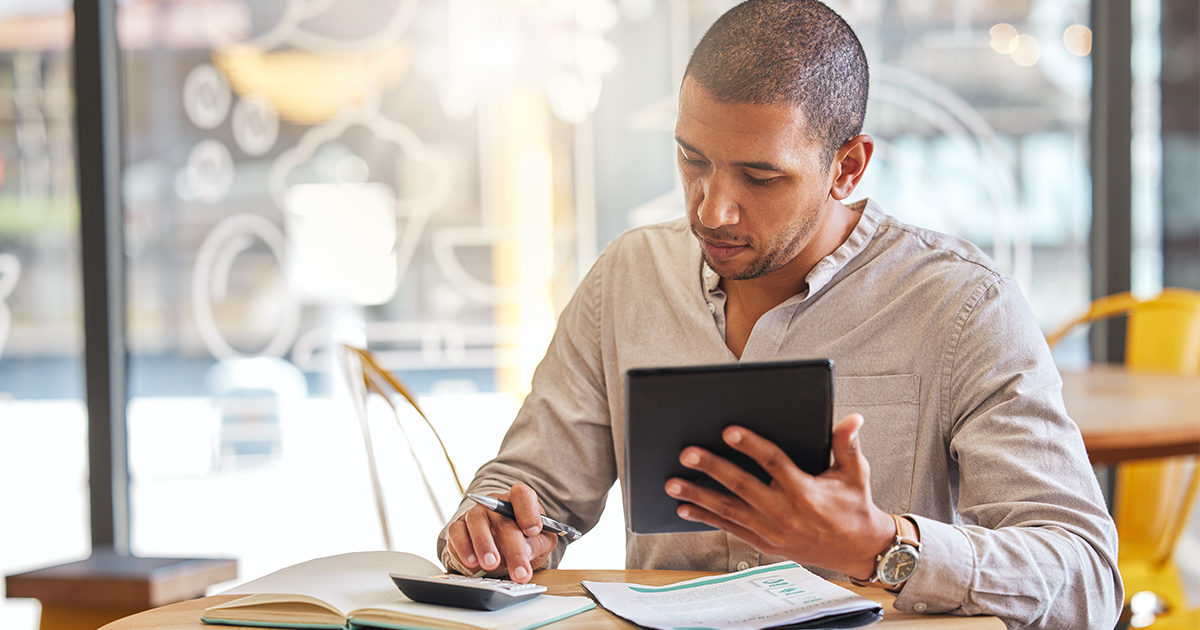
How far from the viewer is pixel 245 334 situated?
303 cm

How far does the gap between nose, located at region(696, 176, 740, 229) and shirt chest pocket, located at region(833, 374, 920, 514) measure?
0.96 feet

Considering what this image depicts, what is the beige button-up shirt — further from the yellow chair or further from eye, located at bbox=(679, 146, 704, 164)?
the yellow chair

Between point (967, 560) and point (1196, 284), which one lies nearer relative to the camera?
point (967, 560)

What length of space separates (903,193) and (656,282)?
5.42 ft

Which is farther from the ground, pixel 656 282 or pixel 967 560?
pixel 656 282

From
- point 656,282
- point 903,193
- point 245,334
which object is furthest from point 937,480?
point 245,334

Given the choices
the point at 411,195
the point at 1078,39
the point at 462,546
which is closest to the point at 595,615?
the point at 462,546

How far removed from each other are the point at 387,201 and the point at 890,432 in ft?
6.88

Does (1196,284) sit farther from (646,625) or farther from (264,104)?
(264,104)

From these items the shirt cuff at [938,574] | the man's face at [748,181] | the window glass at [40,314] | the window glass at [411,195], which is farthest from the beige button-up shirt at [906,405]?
the window glass at [40,314]

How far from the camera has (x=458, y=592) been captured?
2.88 feet

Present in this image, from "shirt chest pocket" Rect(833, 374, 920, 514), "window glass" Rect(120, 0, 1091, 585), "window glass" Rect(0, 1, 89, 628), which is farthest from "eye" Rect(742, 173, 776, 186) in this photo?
"window glass" Rect(0, 1, 89, 628)

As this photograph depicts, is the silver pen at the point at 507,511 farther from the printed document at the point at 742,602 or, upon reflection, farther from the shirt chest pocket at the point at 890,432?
the shirt chest pocket at the point at 890,432

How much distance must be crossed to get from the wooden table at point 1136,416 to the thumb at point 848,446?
100 cm
